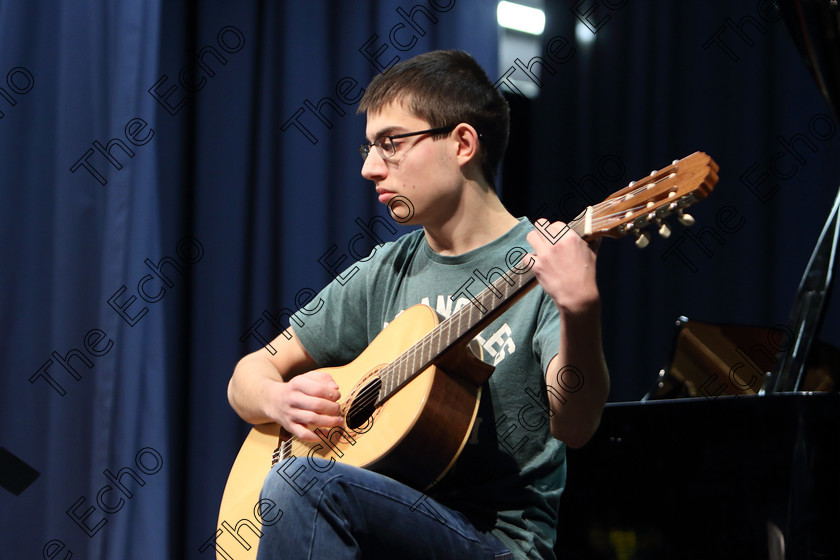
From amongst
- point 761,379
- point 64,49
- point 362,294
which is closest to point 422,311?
point 362,294

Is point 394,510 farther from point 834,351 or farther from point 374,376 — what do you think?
point 834,351

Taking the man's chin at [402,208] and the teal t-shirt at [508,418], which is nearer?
the teal t-shirt at [508,418]

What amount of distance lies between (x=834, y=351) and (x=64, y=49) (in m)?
2.21

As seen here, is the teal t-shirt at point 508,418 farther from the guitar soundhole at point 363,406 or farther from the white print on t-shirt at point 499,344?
the guitar soundhole at point 363,406

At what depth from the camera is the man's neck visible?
1662 mm

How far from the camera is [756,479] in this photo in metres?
1.65

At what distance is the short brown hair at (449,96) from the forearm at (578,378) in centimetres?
60

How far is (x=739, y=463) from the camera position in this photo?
1.68 meters

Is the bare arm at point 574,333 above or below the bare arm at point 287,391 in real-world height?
below

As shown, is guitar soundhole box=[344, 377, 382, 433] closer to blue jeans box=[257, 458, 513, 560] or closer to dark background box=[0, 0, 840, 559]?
blue jeans box=[257, 458, 513, 560]

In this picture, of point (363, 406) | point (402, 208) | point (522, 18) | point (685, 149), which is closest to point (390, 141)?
point (402, 208)

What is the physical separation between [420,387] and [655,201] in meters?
0.48

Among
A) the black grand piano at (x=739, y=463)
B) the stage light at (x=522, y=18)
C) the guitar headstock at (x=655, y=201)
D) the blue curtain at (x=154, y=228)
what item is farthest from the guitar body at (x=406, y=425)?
the stage light at (x=522, y=18)

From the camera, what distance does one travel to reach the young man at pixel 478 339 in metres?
1.21
